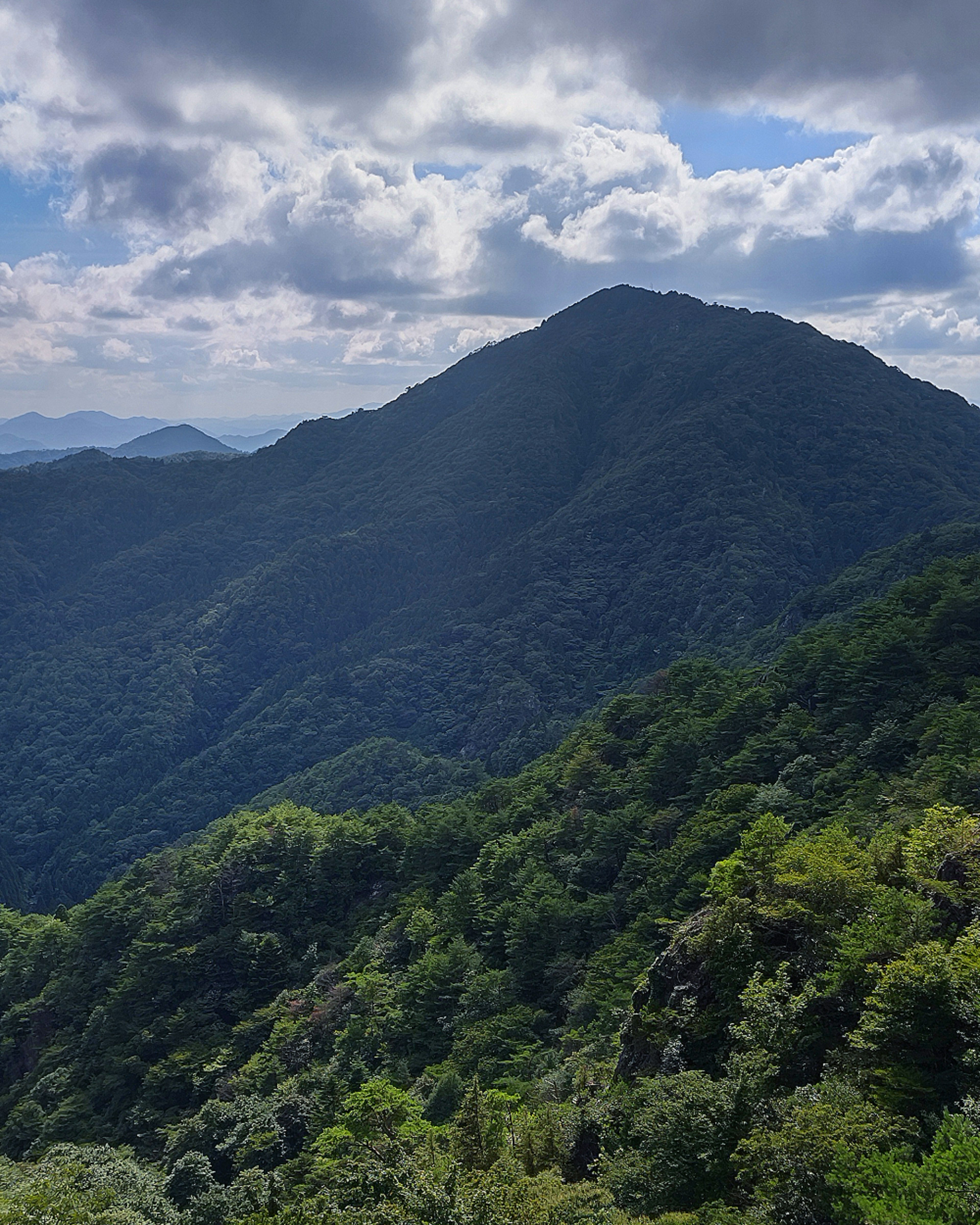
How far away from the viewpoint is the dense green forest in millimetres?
16984

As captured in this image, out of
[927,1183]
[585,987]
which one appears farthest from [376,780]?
[927,1183]

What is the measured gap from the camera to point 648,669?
15288 centimetres

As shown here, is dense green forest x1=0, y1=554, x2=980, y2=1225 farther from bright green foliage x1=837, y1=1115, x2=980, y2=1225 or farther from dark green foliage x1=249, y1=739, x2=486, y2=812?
dark green foliage x1=249, y1=739, x2=486, y2=812

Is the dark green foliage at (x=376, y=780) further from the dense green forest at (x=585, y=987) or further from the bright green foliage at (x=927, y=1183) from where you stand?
the bright green foliage at (x=927, y=1183)

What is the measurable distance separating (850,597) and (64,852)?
13570cm

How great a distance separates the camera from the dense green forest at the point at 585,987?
16984 mm

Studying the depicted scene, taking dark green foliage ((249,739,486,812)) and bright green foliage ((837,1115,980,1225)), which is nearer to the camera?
bright green foliage ((837,1115,980,1225))

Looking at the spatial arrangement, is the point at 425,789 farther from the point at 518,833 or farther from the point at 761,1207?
the point at 761,1207

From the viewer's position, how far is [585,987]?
3656 centimetres

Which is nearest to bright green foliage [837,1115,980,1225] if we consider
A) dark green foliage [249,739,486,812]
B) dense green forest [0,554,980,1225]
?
dense green forest [0,554,980,1225]

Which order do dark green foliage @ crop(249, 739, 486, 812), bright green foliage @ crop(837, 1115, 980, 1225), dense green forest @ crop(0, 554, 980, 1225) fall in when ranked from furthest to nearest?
1. dark green foliage @ crop(249, 739, 486, 812)
2. dense green forest @ crop(0, 554, 980, 1225)
3. bright green foliage @ crop(837, 1115, 980, 1225)

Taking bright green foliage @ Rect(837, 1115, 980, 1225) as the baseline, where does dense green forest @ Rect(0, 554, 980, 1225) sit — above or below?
below

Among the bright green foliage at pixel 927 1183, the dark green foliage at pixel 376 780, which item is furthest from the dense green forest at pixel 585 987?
the dark green foliage at pixel 376 780

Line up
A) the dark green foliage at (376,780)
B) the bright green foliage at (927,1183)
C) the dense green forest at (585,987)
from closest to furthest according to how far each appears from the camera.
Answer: the bright green foliage at (927,1183), the dense green forest at (585,987), the dark green foliage at (376,780)
